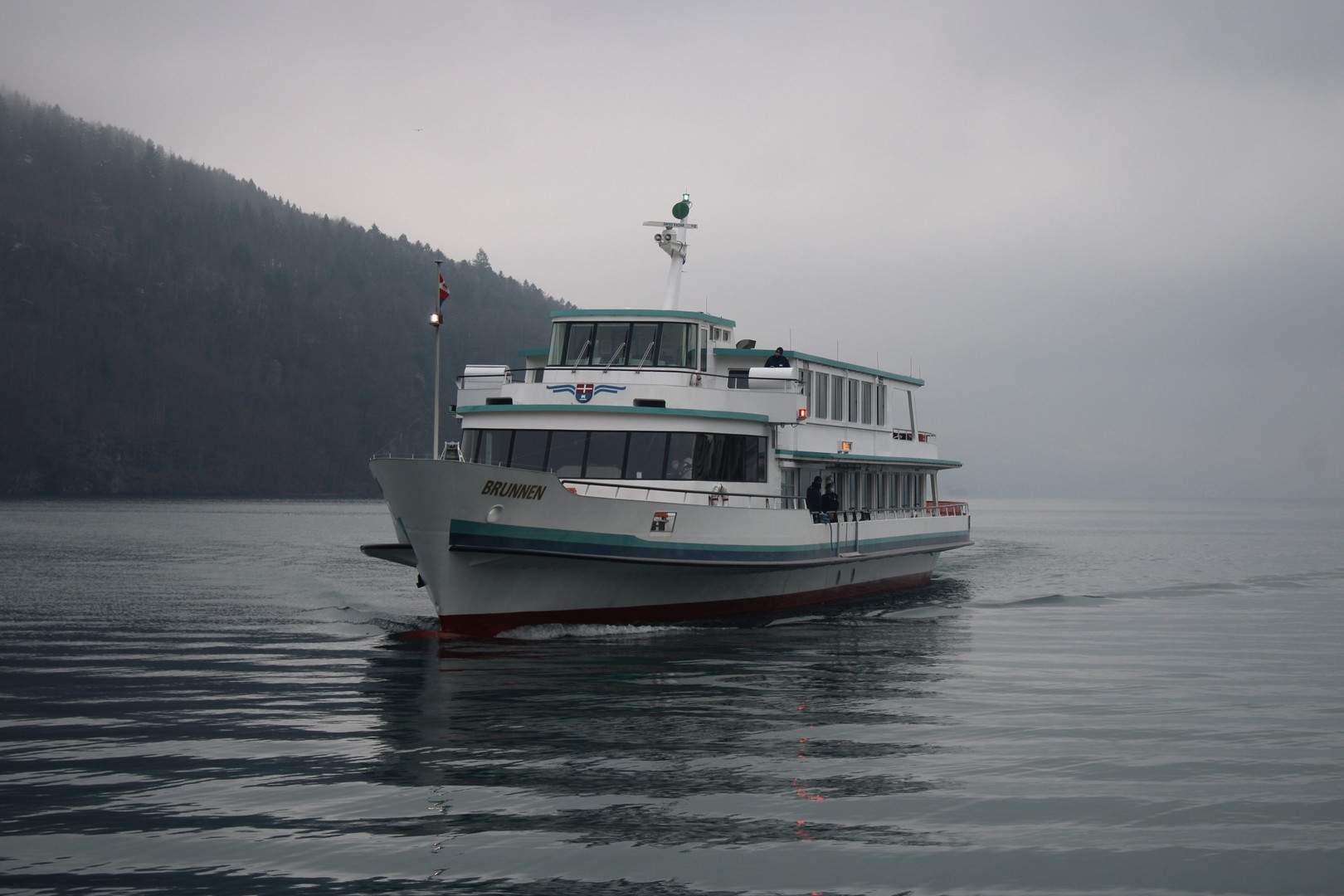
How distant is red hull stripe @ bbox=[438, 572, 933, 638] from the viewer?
20531 mm

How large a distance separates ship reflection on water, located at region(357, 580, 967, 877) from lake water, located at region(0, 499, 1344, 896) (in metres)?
0.05

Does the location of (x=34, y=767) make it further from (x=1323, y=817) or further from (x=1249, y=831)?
(x=1323, y=817)

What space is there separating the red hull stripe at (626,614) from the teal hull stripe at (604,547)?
1283 millimetres

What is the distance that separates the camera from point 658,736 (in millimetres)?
13344

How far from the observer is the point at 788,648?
2091 centimetres

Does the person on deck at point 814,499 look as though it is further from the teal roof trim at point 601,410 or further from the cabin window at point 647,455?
the cabin window at point 647,455

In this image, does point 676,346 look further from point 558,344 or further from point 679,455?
point 679,455

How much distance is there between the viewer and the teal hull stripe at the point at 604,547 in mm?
19641

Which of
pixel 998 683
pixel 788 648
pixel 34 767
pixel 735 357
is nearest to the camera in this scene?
pixel 34 767

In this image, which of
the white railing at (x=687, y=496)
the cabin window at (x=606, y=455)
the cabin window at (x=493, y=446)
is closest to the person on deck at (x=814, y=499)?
the white railing at (x=687, y=496)

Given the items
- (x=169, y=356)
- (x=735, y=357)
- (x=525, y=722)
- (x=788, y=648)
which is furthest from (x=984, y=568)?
(x=169, y=356)

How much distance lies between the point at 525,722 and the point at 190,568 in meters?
30.9

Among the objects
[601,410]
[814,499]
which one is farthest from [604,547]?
[814,499]

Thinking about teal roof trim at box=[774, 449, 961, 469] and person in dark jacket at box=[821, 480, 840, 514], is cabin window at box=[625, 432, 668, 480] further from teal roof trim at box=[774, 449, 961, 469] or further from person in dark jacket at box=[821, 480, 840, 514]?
person in dark jacket at box=[821, 480, 840, 514]
